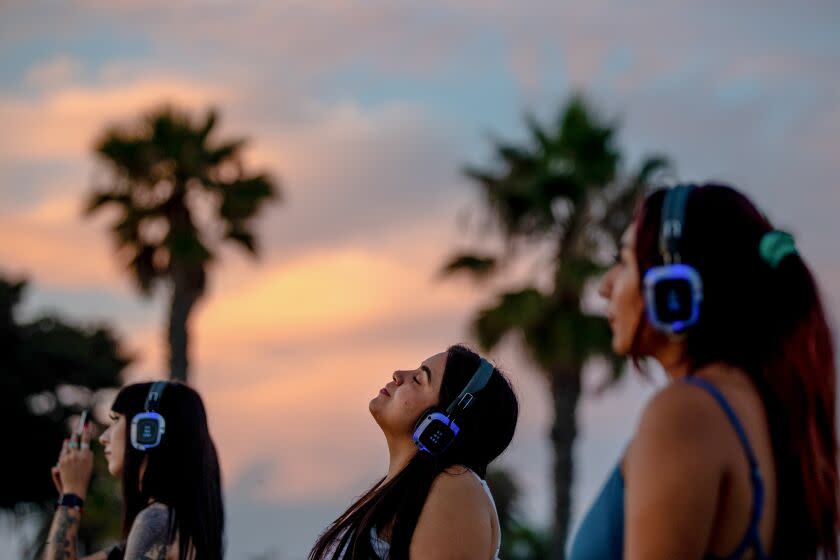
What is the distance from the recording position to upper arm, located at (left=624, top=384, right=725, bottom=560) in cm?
246

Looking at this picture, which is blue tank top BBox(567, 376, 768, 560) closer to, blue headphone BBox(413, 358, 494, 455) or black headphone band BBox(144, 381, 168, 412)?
blue headphone BBox(413, 358, 494, 455)

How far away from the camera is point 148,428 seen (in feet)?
19.6

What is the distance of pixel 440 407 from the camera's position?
4.80 m

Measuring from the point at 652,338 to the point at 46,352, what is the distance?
1325 inches

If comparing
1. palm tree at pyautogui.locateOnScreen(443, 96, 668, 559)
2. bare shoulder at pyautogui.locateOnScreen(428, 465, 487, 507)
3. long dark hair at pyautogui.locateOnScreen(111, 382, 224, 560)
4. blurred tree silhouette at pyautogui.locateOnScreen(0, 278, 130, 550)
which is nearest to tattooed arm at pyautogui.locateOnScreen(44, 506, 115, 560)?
long dark hair at pyautogui.locateOnScreen(111, 382, 224, 560)

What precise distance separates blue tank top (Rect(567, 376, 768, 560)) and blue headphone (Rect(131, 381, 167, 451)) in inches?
137

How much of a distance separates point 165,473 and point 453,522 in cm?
189

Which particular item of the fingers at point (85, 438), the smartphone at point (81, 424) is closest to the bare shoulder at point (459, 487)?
the smartphone at point (81, 424)

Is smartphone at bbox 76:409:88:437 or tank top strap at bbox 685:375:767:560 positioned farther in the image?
smartphone at bbox 76:409:88:437

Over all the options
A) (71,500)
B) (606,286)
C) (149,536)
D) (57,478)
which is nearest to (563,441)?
(57,478)

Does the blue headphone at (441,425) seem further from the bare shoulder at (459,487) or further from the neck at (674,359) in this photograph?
the neck at (674,359)

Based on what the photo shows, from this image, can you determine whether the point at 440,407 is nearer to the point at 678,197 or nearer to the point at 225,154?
the point at 678,197

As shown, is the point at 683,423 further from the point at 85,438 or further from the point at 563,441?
the point at 563,441

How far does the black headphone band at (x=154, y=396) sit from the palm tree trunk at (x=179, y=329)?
18118 millimetres
